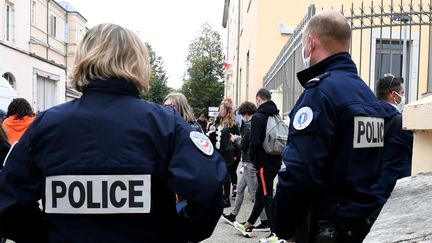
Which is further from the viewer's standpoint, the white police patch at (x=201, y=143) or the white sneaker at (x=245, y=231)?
the white sneaker at (x=245, y=231)

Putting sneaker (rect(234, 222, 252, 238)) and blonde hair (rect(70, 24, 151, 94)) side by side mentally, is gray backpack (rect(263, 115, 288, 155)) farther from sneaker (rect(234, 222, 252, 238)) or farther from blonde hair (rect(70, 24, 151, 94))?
blonde hair (rect(70, 24, 151, 94))

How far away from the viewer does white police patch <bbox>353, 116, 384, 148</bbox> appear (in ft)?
8.12

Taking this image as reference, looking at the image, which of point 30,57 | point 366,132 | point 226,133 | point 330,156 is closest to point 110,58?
point 330,156

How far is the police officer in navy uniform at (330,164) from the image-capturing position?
7.95ft

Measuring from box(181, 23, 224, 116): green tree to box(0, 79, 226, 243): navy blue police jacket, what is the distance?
148ft

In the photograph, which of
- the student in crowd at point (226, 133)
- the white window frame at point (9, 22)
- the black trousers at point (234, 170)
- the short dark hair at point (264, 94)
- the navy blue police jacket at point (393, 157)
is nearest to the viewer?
the navy blue police jacket at point (393, 157)

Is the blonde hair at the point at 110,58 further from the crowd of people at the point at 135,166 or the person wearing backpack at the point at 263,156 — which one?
the person wearing backpack at the point at 263,156

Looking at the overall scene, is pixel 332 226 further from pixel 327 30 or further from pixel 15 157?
pixel 15 157

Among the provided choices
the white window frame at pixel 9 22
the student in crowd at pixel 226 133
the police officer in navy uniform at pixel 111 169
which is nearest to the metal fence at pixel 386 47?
the student in crowd at pixel 226 133

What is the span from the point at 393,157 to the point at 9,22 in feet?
85.8

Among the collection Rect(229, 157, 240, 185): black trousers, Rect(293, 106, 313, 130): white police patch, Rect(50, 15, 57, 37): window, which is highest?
Rect(50, 15, 57, 37): window

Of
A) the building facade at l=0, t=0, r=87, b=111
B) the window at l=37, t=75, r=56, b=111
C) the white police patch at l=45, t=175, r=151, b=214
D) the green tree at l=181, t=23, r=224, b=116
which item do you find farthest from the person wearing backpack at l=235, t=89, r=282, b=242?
the green tree at l=181, t=23, r=224, b=116

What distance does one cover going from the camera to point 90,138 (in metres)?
1.95

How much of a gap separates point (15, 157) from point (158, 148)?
0.58 m
